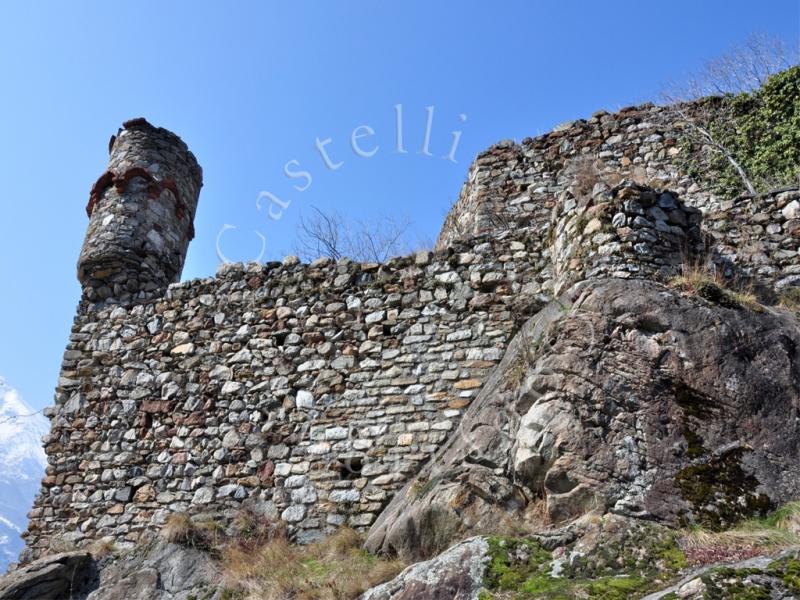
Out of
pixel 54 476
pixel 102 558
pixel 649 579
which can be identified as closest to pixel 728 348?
pixel 649 579

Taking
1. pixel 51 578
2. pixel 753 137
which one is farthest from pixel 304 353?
pixel 753 137

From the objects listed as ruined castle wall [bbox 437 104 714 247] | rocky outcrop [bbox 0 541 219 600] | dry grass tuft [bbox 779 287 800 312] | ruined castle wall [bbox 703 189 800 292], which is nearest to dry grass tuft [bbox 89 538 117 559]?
rocky outcrop [bbox 0 541 219 600]

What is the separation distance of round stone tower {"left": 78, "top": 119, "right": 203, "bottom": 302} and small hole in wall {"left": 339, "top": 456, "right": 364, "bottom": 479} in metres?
3.82

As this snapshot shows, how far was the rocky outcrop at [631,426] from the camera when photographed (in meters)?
4.69

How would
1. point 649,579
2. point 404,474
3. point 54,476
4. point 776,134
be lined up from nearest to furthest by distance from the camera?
point 649,579, point 404,474, point 54,476, point 776,134

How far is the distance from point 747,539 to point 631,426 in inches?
42.4

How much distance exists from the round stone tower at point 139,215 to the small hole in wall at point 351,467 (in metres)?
3.82

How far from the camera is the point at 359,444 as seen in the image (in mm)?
7320

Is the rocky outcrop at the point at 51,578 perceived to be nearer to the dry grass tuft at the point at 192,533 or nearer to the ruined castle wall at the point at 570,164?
the dry grass tuft at the point at 192,533

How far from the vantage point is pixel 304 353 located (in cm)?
809

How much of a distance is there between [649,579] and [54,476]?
279 inches

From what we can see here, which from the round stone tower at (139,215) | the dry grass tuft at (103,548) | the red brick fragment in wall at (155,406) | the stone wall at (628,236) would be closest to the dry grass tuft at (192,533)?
the dry grass tuft at (103,548)

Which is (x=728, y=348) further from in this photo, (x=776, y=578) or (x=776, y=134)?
(x=776, y=134)

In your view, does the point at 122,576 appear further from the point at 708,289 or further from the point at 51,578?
the point at 708,289
